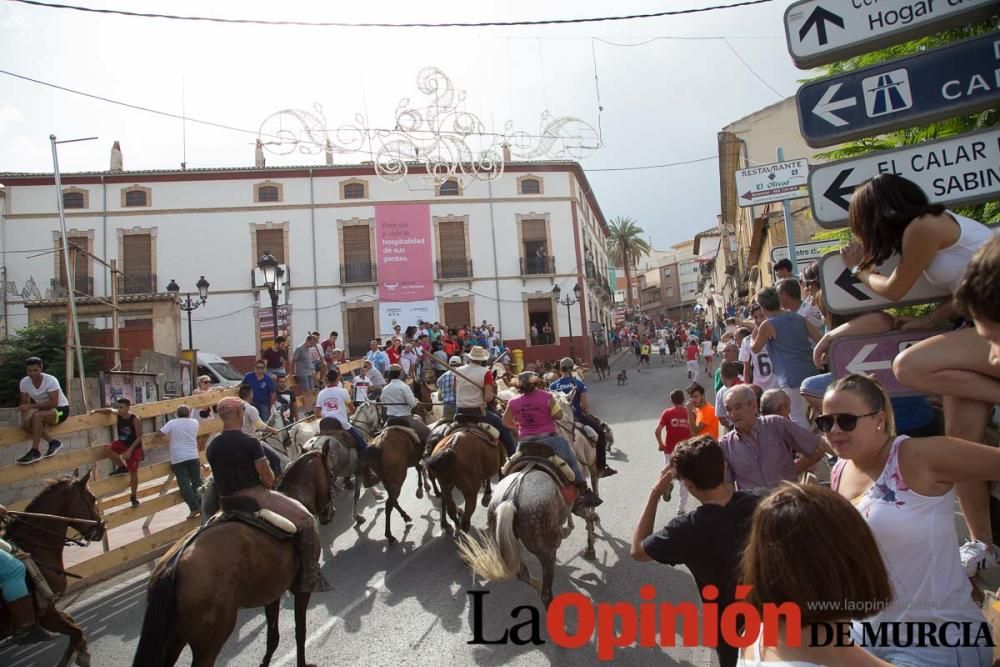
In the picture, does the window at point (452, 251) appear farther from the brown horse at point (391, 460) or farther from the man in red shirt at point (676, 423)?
the man in red shirt at point (676, 423)

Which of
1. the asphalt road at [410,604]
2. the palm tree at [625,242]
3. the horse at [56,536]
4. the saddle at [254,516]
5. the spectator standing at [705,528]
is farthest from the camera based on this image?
the palm tree at [625,242]

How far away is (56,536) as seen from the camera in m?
5.82

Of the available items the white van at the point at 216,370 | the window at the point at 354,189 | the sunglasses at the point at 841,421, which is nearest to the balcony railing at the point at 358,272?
the window at the point at 354,189

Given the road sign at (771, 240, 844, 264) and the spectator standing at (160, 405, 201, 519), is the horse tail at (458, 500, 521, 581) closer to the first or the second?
the road sign at (771, 240, 844, 264)

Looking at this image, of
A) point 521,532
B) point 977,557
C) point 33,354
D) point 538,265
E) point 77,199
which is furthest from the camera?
point 538,265

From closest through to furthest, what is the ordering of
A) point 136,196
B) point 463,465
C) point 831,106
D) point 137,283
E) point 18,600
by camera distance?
point 831,106
point 18,600
point 463,465
point 137,283
point 136,196

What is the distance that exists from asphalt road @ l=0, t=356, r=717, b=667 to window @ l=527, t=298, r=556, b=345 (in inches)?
961

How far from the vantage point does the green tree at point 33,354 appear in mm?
19781

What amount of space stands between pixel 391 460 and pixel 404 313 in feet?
78.7

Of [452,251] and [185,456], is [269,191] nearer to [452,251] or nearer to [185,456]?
[452,251]

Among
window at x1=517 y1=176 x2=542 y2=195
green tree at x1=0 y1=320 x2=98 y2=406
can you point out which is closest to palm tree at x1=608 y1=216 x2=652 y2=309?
window at x1=517 y1=176 x2=542 y2=195

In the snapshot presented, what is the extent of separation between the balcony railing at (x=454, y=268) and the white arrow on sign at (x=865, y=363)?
2991 centimetres

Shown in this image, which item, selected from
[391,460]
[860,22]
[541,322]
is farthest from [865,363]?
[541,322]

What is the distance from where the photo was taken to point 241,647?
5387mm
